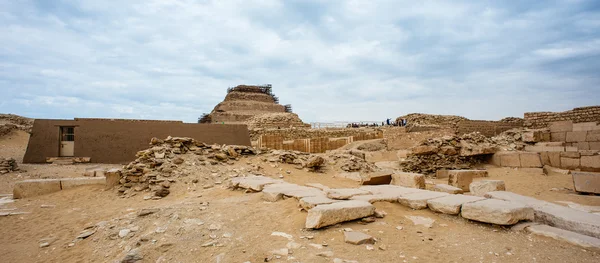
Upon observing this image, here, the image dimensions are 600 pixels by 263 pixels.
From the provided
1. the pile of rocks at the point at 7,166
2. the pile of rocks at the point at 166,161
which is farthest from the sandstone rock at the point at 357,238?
the pile of rocks at the point at 7,166

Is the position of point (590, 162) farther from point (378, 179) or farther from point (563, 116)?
point (378, 179)

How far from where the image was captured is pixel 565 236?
9.82ft

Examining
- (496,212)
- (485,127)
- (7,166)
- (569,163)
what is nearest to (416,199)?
(496,212)

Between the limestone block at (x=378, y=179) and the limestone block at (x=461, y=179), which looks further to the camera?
the limestone block at (x=461, y=179)

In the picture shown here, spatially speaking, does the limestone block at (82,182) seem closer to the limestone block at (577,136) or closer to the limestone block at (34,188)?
the limestone block at (34,188)

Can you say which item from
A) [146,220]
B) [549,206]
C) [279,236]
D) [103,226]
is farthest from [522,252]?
[103,226]

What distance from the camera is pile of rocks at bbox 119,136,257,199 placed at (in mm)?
6734

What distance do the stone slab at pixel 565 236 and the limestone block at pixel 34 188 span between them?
32.1 feet

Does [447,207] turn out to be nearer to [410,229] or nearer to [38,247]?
[410,229]

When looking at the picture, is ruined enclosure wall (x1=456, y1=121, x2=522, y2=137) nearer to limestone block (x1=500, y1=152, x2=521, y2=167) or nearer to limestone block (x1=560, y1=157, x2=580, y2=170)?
limestone block (x1=500, y1=152, x2=521, y2=167)

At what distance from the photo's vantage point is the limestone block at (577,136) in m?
11.8

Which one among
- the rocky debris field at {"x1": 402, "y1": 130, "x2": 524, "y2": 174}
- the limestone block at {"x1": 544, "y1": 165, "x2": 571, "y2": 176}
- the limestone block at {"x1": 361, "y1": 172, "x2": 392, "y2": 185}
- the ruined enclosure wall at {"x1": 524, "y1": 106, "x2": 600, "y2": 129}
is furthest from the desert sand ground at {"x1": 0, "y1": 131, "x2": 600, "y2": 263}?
the ruined enclosure wall at {"x1": 524, "y1": 106, "x2": 600, "y2": 129}

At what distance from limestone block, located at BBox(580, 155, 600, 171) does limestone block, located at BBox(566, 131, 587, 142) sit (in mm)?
2685

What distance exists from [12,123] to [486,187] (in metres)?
34.6
